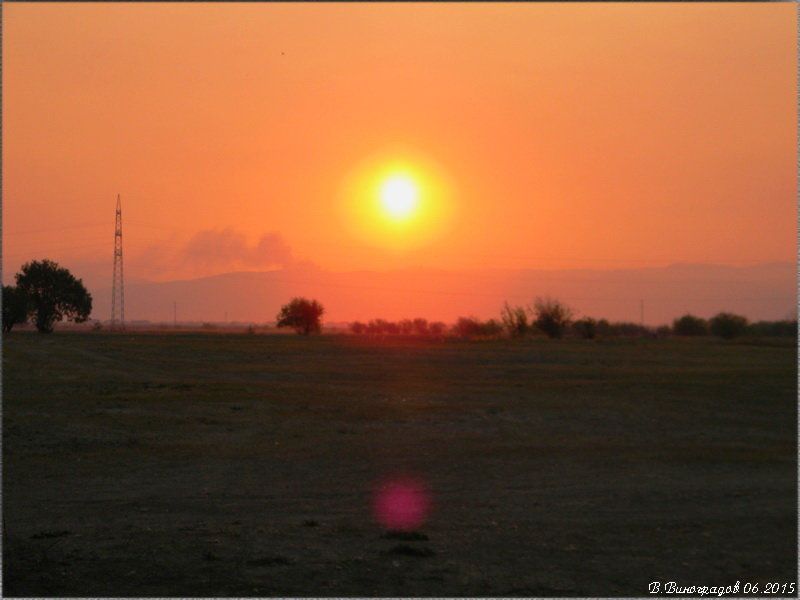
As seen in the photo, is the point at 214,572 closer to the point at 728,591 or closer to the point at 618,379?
the point at 728,591

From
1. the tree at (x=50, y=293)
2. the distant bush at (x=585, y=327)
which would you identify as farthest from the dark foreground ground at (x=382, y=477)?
the distant bush at (x=585, y=327)

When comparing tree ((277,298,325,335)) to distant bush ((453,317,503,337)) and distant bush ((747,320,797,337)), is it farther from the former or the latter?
distant bush ((747,320,797,337))

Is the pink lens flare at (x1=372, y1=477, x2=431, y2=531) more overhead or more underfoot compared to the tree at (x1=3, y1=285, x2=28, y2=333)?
more underfoot

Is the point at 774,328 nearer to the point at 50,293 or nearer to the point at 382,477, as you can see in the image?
the point at 50,293

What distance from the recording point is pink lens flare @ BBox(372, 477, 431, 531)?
14195 millimetres

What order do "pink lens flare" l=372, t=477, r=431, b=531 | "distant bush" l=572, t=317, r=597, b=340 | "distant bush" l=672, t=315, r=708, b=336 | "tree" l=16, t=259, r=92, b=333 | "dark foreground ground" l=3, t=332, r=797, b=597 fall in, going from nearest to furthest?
1. "dark foreground ground" l=3, t=332, r=797, b=597
2. "pink lens flare" l=372, t=477, r=431, b=531
3. "tree" l=16, t=259, r=92, b=333
4. "distant bush" l=572, t=317, r=597, b=340
5. "distant bush" l=672, t=315, r=708, b=336

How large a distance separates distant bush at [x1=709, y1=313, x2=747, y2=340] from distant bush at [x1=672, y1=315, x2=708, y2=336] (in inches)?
390

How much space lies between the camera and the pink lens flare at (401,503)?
1420cm

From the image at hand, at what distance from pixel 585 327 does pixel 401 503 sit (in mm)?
68886

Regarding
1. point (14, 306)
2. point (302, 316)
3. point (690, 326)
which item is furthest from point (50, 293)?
point (690, 326)

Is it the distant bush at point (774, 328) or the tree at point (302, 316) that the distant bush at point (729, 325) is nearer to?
the distant bush at point (774, 328)

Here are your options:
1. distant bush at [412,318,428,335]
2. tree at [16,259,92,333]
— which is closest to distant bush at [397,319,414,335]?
distant bush at [412,318,428,335]

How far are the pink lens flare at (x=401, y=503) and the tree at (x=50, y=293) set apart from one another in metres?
44.7

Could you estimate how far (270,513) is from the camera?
1447cm
